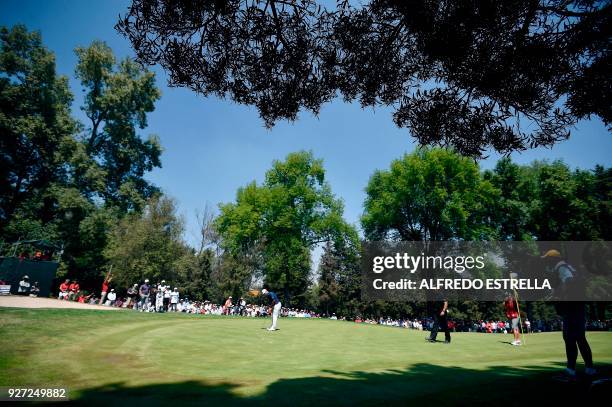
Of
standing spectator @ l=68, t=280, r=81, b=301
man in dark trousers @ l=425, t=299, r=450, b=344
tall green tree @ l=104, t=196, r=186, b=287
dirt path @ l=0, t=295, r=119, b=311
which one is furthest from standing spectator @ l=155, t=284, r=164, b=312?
man in dark trousers @ l=425, t=299, r=450, b=344

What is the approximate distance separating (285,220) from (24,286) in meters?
29.6

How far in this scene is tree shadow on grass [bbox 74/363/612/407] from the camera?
458 centimetres

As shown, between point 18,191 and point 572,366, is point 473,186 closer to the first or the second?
point 572,366

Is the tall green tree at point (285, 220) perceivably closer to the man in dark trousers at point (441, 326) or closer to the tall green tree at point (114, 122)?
the tall green tree at point (114, 122)

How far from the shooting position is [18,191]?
38.6 metres

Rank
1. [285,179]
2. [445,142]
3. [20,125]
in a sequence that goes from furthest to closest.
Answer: [285,179]
[20,125]
[445,142]

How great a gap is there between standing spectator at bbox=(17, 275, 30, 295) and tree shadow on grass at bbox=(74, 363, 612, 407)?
3225 centimetres

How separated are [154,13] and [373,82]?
13.1ft

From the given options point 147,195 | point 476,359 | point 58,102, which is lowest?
point 476,359

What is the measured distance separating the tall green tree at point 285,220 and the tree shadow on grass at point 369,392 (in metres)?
43.0

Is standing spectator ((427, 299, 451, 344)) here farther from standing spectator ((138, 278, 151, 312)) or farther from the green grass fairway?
standing spectator ((138, 278, 151, 312))

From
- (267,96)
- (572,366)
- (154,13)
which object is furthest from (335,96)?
(572,366)

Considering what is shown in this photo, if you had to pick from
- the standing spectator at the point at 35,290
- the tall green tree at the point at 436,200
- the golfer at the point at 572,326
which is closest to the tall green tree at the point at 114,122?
the standing spectator at the point at 35,290

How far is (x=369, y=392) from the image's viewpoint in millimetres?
5266
